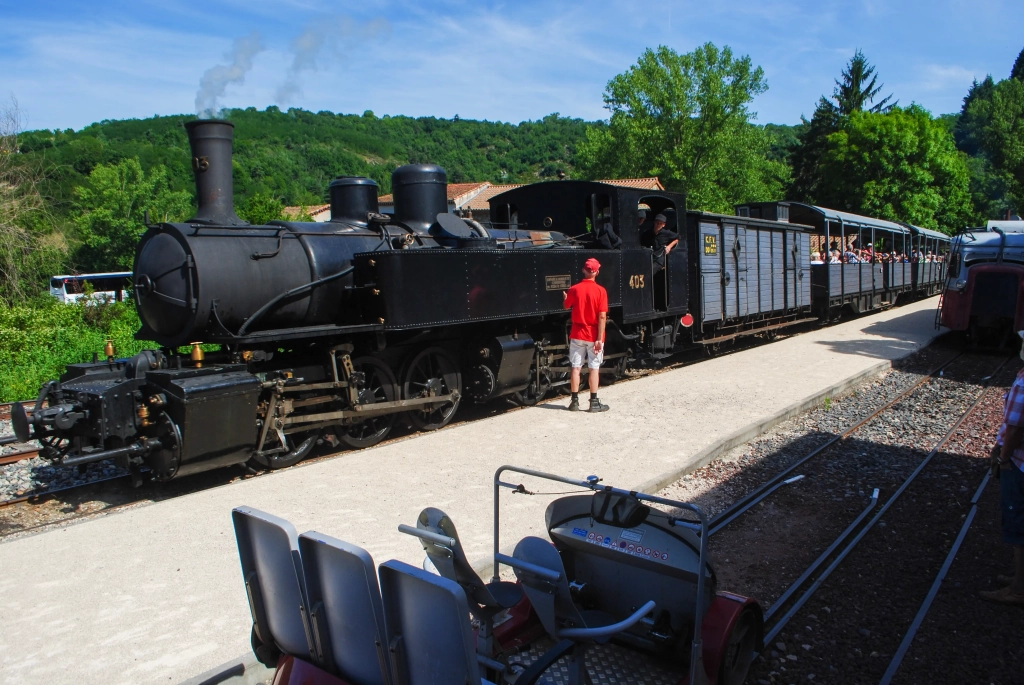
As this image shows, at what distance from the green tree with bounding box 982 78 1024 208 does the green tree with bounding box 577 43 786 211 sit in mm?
19564

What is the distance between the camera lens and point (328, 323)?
24.4 ft

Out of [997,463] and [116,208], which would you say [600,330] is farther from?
[116,208]

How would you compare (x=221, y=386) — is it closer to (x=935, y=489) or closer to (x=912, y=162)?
(x=935, y=489)

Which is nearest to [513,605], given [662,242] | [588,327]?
[588,327]

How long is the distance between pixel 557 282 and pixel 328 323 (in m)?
3.09

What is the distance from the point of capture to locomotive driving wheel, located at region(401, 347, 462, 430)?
8.02m

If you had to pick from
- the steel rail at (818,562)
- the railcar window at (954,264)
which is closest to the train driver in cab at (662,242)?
the steel rail at (818,562)

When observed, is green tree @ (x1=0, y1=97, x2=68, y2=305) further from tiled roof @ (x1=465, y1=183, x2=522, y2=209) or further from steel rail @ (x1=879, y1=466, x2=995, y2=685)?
tiled roof @ (x1=465, y1=183, x2=522, y2=209)

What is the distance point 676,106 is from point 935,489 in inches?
1699

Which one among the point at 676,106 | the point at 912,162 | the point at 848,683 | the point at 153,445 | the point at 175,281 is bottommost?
the point at 848,683

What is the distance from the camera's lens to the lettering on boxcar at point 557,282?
9039 millimetres

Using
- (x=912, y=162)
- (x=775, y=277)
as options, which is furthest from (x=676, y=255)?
(x=912, y=162)

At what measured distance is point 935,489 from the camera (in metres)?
6.19

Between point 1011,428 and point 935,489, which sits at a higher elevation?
point 1011,428
